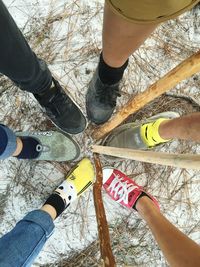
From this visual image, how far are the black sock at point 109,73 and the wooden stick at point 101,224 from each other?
Result: 34 centimetres

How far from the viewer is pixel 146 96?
39.4 inches

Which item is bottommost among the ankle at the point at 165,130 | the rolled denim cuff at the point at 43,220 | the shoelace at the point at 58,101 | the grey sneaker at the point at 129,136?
the rolled denim cuff at the point at 43,220

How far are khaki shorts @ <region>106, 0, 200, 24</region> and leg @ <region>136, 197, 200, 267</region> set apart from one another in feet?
1.53

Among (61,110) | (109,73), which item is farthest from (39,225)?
(109,73)

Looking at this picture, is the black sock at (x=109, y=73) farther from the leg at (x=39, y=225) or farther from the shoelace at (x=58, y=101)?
the leg at (x=39, y=225)

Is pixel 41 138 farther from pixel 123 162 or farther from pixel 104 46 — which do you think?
pixel 104 46

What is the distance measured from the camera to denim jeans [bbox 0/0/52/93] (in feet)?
2.50

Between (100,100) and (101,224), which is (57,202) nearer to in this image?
(101,224)

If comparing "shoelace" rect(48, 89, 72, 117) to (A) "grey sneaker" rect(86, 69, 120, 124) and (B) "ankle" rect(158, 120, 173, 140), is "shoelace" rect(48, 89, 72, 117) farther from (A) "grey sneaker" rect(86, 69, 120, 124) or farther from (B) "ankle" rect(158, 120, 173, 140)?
(B) "ankle" rect(158, 120, 173, 140)

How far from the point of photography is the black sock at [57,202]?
125 cm

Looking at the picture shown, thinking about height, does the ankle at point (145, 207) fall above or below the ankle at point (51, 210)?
above

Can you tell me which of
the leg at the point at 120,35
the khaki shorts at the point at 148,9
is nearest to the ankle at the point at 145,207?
the leg at the point at 120,35

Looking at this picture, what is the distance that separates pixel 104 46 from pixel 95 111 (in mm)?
365

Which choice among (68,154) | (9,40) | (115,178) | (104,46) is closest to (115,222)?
(115,178)
